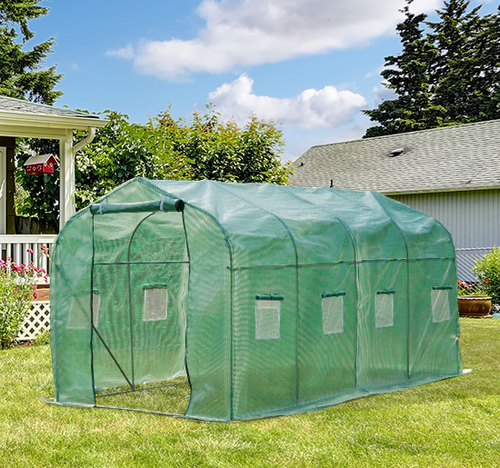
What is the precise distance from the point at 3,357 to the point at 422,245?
5.93 metres

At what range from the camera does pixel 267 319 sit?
6.89 metres

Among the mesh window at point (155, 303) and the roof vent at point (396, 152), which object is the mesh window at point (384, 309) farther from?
the roof vent at point (396, 152)

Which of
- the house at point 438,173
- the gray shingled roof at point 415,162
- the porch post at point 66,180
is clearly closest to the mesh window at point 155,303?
the porch post at point 66,180

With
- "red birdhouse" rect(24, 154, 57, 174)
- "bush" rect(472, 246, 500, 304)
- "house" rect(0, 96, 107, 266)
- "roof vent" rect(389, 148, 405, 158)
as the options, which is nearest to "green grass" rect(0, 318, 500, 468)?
"house" rect(0, 96, 107, 266)

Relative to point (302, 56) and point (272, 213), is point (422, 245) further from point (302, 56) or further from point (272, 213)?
point (302, 56)

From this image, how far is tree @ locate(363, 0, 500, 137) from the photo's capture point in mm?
34375

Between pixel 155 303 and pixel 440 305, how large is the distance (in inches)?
139

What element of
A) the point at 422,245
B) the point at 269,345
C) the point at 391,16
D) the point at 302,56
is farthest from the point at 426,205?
the point at 391,16

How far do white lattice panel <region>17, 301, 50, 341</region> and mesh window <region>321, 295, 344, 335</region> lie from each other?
20.4 ft

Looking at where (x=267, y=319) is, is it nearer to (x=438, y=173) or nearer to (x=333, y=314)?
(x=333, y=314)

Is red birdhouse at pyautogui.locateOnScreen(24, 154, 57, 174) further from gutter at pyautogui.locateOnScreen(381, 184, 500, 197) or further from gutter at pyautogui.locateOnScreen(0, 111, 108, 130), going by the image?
gutter at pyautogui.locateOnScreen(381, 184, 500, 197)

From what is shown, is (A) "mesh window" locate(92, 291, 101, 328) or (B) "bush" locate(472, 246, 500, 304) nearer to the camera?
(A) "mesh window" locate(92, 291, 101, 328)

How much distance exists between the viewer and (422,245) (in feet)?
29.9

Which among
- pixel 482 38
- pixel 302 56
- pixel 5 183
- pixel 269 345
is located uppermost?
pixel 482 38
